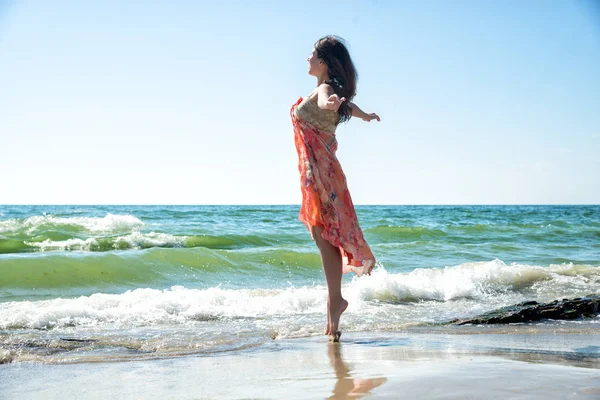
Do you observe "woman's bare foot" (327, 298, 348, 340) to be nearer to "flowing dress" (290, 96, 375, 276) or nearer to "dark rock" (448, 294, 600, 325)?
"flowing dress" (290, 96, 375, 276)

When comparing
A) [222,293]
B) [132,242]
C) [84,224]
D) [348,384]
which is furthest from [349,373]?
[84,224]

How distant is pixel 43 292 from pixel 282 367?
495 cm

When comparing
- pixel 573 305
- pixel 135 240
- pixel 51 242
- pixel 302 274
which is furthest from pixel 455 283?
pixel 51 242

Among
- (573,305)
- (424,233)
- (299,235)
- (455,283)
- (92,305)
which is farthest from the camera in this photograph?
(424,233)

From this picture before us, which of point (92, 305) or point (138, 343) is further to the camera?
point (92, 305)

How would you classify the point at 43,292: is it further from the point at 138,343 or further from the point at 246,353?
the point at 246,353

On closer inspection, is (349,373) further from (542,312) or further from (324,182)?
(542,312)

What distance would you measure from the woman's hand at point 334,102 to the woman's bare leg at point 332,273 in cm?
76

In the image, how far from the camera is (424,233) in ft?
58.9

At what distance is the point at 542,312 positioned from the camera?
15.2 ft

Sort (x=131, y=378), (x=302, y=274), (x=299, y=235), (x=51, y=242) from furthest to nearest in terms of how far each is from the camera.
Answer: (x=299, y=235), (x=51, y=242), (x=302, y=274), (x=131, y=378)

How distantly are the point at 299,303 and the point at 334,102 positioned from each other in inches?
110

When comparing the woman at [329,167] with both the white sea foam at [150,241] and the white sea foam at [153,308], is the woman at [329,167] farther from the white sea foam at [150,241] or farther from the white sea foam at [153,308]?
the white sea foam at [150,241]

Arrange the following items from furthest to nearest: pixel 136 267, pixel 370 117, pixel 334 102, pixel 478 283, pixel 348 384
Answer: pixel 136 267 < pixel 478 283 < pixel 370 117 < pixel 334 102 < pixel 348 384
